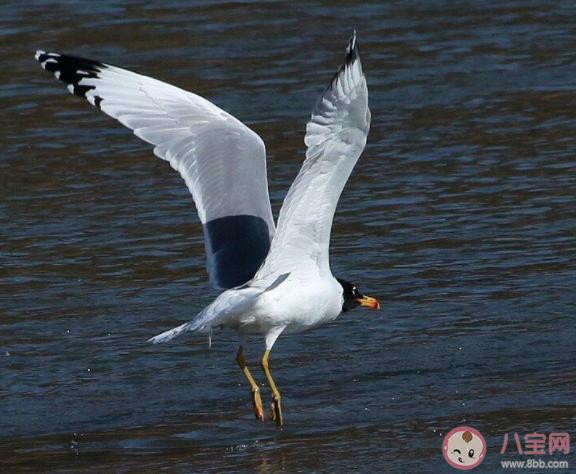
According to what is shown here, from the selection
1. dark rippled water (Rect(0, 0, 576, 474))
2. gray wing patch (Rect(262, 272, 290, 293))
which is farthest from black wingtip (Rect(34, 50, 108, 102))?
gray wing patch (Rect(262, 272, 290, 293))

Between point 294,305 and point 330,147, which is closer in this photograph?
point 330,147

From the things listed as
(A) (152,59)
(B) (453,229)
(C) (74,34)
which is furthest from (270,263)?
(C) (74,34)

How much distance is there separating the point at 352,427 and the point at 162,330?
1.82 m

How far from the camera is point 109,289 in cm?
879

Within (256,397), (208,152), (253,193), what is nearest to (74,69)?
(208,152)

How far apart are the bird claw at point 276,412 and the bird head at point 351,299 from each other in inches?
32.6

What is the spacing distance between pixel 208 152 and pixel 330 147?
1445mm

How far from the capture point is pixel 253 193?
24.5 feet

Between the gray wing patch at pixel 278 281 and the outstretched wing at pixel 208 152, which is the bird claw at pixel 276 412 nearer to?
the gray wing patch at pixel 278 281

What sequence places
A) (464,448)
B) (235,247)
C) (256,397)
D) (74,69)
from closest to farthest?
(464,448)
(256,397)
(235,247)
(74,69)

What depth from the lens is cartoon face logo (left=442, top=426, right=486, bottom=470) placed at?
19.5ft

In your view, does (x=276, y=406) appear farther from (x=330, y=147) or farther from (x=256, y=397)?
(x=330, y=147)

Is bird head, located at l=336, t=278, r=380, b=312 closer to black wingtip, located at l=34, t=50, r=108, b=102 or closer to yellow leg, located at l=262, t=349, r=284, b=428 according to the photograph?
yellow leg, located at l=262, t=349, r=284, b=428

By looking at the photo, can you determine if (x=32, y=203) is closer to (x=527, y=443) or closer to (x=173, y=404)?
(x=173, y=404)
